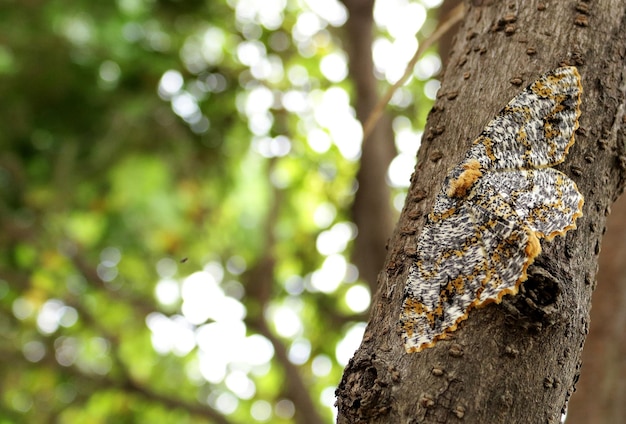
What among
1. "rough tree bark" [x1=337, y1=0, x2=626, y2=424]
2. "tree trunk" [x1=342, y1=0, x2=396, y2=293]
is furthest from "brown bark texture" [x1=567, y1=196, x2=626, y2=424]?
"rough tree bark" [x1=337, y1=0, x2=626, y2=424]

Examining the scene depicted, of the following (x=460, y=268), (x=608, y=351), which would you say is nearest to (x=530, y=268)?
(x=460, y=268)

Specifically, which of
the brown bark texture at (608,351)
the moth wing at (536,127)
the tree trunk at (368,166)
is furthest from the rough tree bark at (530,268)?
the tree trunk at (368,166)

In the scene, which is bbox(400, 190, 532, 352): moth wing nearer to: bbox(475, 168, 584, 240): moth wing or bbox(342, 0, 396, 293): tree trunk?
bbox(475, 168, 584, 240): moth wing

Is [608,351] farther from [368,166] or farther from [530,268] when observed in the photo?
[530,268]

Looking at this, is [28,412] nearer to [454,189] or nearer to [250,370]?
[250,370]

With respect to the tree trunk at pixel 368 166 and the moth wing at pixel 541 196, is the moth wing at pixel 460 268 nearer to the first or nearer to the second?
the moth wing at pixel 541 196
